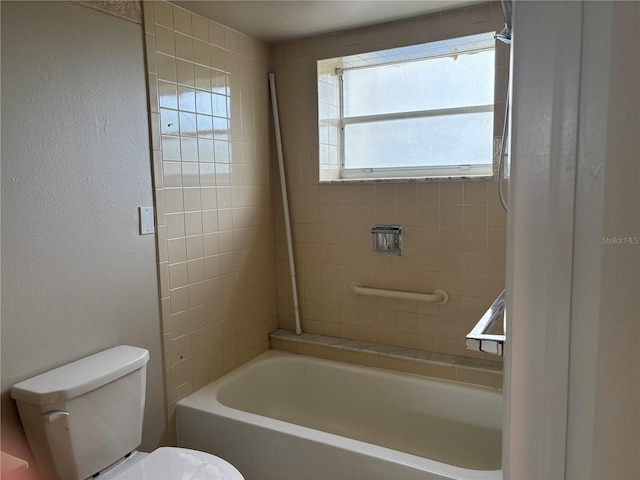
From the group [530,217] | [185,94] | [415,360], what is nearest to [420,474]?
[415,360]

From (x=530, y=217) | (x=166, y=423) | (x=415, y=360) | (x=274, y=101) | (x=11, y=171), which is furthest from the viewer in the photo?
(x=274, y=101)

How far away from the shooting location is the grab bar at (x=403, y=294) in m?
2.44

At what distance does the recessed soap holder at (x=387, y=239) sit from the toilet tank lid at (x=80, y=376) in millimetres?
1316

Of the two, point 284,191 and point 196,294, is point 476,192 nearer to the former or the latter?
point 284,191

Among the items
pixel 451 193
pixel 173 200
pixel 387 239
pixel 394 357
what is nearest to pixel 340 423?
pixel 394 357

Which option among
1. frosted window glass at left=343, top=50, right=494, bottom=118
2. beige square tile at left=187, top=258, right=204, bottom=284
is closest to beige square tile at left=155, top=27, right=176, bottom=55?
beige square tile at left=187, top=258, right=204, bottom=284

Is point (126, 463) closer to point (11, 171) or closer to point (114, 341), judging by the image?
point (114, 341)

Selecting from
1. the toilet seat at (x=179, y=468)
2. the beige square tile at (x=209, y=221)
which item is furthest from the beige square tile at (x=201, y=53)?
the toilet seat at (x=179, y=468)

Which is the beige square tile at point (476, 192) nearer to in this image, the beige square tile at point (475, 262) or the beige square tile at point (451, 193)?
the beige square tile at point (451, 193)

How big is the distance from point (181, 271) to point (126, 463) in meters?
0.83

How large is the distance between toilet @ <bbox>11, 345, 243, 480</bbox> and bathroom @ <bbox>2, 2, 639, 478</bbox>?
0.09 metres

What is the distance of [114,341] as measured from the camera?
1888 millimetres

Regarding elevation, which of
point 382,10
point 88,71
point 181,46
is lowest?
point 88,71

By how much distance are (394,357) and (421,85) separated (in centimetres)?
150
